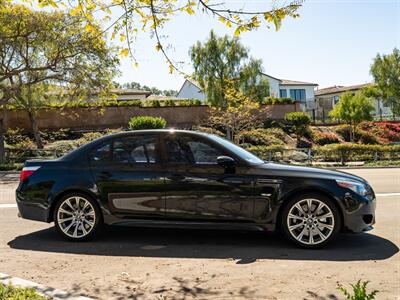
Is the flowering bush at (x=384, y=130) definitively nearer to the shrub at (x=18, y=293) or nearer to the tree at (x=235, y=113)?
the tree at (x=235, y=113)

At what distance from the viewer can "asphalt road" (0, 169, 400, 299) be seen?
4.27m

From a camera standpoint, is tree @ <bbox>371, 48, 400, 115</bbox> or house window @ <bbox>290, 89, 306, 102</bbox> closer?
tree @ <bbox>371, 48, 400, 115</bbox>

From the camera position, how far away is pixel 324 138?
36344mm

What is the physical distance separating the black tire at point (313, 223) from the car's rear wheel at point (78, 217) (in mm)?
2580

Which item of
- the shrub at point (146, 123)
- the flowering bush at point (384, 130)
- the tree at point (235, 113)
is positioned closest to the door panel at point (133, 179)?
the tree at point (235, 113)

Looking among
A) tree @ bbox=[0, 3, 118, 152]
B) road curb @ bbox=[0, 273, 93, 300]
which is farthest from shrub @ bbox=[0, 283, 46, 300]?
tree @ bbox=[0, 3, 118, 152]

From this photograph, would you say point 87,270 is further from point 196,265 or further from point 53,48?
point 53,48

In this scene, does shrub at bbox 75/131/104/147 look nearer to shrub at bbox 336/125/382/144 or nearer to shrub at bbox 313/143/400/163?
shrub at bbox 313/143/400/163

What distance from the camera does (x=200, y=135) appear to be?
246 inches

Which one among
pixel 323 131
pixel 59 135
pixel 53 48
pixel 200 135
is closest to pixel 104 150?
pixel 200 135

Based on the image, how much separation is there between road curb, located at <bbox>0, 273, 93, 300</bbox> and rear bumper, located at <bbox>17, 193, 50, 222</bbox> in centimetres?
178

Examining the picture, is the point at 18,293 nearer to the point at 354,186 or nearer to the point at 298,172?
the point at 298,172

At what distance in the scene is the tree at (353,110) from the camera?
38.6 meters

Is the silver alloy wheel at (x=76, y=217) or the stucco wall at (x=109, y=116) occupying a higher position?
the stucco wall at (x=109, y=116)
